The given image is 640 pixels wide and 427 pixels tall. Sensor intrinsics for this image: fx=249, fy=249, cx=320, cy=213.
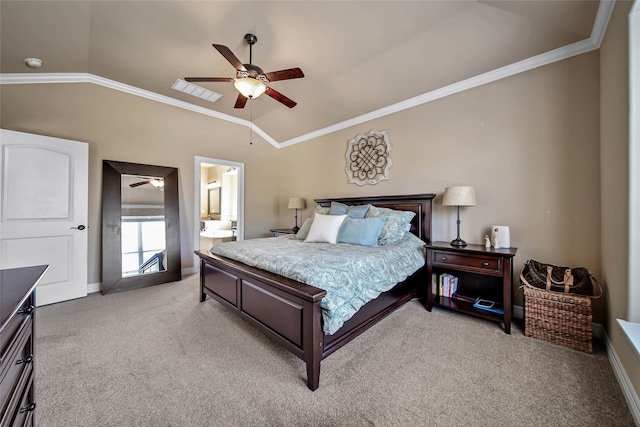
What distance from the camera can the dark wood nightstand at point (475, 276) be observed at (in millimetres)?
2412

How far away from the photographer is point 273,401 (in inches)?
61.5

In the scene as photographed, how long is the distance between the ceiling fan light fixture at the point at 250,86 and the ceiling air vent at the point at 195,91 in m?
1.70

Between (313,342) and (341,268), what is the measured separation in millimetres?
565

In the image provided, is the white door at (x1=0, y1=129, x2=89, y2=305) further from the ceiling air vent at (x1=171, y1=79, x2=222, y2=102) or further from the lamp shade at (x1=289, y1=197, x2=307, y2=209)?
the lamp shade at (x1=289, y1=197, x2=307, y2=209)

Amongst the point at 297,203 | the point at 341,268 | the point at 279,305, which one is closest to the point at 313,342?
the point at 279,305

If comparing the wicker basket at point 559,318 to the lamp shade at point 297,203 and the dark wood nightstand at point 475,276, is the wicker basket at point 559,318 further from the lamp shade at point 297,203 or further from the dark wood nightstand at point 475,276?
the lamp shade at point 297,203

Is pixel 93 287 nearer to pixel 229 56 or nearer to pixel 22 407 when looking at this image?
pixel 22 407

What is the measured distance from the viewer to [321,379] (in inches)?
69.0

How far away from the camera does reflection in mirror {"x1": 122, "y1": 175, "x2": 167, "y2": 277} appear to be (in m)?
3.76

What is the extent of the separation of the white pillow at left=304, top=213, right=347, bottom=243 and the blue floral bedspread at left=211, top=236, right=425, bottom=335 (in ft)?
0.70

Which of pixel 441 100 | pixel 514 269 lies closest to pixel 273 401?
pixel 514 269

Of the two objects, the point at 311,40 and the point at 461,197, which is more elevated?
the point at 311,40

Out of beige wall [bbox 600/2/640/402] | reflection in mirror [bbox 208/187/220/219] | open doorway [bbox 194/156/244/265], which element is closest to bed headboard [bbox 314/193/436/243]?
beige wall [bbox 600/2/640/402]

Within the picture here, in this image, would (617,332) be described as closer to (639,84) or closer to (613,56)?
(639,84)
